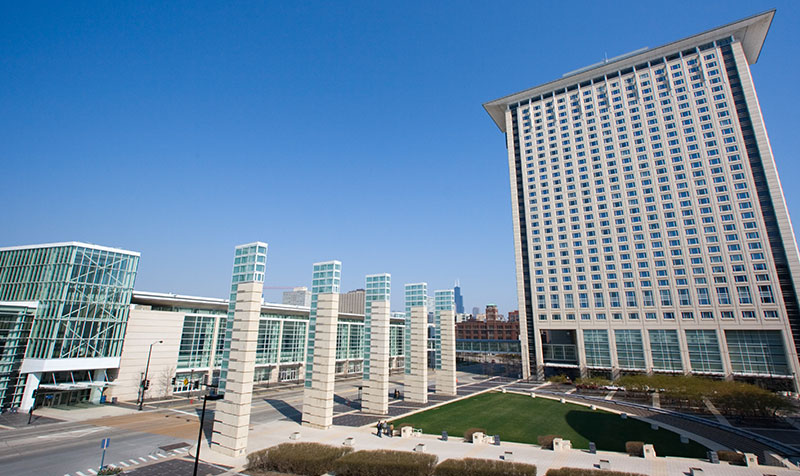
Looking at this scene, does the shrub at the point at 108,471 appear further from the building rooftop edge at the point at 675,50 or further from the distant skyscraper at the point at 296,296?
the distant skyscraper at the point at 296,296

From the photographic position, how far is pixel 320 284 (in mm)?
39938

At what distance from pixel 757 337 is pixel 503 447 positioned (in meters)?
65.1

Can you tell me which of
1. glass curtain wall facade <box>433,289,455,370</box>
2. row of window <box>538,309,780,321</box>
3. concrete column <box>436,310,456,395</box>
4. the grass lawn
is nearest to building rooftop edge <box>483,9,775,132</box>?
row of window <box>538,309,780,321</box>

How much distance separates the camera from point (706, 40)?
259 feet

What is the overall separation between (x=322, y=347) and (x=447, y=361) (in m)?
26.7

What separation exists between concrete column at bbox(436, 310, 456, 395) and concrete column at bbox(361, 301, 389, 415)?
52.9 feet

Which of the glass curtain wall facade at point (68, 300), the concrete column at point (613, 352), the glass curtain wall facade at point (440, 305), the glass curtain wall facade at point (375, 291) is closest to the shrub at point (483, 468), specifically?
the glass curtain wall facade at point (375, 291)

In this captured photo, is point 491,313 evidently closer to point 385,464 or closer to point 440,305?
point 440,305

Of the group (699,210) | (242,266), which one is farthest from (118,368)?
(699,210)

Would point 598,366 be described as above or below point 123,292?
below

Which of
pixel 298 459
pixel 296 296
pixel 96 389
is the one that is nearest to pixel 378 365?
pixel 298 459

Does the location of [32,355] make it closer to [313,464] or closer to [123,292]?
[123,292]

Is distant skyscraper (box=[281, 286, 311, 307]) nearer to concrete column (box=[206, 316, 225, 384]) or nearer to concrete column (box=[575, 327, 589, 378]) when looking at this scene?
concrete column (box=[206, 316, 225, 384])

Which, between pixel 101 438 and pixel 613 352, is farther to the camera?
pixel 613 352
